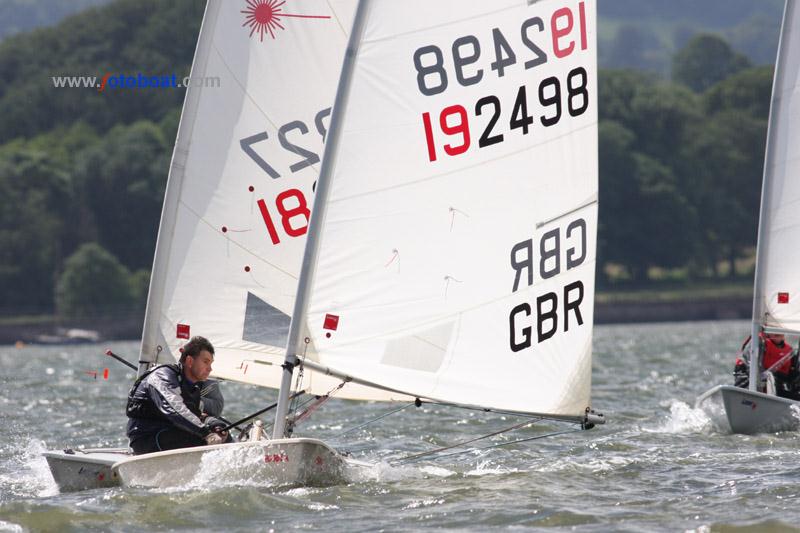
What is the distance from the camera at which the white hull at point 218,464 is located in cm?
967

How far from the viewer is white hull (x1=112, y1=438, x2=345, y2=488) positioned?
31.7 ft

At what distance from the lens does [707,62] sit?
12744cm

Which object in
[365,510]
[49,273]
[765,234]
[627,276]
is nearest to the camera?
[365,510]

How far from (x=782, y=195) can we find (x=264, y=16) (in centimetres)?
641

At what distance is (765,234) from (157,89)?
265 feet

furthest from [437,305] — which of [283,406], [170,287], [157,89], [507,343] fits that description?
[157,89]

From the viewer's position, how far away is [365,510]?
375 inches

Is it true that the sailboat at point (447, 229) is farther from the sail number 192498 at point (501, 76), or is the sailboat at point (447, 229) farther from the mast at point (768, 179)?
the mast at point (768, 179)

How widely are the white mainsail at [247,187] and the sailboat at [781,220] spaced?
17.1 feet

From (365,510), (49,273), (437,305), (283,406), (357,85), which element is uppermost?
(49,273)

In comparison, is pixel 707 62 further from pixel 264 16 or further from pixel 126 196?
pixel 264 16

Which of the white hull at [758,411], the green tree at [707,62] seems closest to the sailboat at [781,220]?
the white hull at [758,411]

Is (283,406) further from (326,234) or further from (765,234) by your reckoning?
(765,234)

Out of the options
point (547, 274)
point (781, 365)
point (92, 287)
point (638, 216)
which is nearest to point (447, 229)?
point (547, 274)
